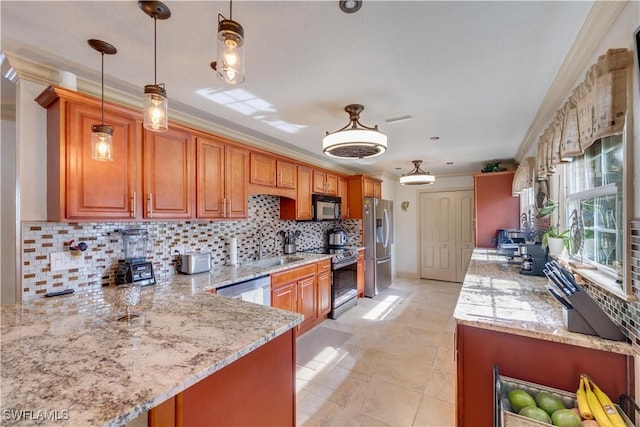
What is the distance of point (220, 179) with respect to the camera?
8.73 ft

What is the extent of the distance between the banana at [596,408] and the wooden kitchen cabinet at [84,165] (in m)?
2.78

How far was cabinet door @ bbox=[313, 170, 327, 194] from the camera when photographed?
4.09 metres

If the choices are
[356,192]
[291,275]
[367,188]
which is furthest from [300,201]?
[367,188]

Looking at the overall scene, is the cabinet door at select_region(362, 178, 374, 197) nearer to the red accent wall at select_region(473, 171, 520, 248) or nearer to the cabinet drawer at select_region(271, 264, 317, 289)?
the red accent wall at select_region(473, 171, 520, 248)

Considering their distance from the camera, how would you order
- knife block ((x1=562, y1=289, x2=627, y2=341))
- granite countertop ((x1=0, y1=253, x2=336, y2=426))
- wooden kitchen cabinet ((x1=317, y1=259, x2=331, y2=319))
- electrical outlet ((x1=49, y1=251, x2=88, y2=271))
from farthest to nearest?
1. wooden kitchen cabinet ((x1=317, y1=259, x2=331, y2=319))
2. electrical outlet ((x1=49, y1=251, x2=88, y2=271))
3. knife block ((x1=562, y1=289, x2=627, y2=341))
4. granite countertop ((x1=0, y1=253, x2=336, y2=426))

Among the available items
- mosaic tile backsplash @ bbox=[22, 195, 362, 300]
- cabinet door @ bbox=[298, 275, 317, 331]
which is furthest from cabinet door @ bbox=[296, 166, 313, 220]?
cabinet door @ bbox=[298, 275, 317, 331]

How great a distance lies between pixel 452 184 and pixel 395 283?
8.27 ft

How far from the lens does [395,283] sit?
588cm

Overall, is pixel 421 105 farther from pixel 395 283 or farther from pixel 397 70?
pixel 395 283

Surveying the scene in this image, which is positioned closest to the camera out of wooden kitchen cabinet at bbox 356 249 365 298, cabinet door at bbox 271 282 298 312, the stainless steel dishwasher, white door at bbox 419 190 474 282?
the stainless steel dishwasher

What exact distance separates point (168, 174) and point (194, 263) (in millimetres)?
843

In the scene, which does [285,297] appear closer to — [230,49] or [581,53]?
[230,49]

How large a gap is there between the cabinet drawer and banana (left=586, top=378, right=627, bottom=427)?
238cm

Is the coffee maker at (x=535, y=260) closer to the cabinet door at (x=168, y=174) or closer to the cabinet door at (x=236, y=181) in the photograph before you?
the cabinet door at (x=236, y=181)
